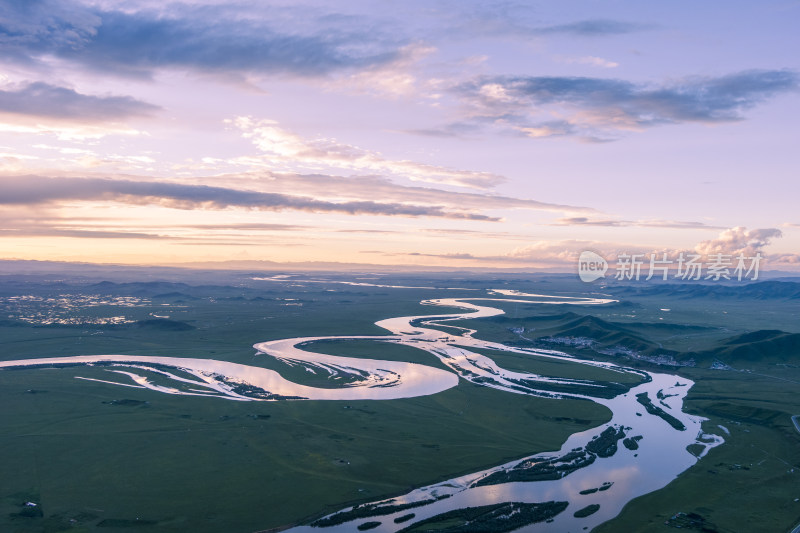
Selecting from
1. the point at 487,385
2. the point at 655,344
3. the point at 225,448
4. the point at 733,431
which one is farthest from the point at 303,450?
the point at 655,344

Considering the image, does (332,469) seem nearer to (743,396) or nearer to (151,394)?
(151,394)

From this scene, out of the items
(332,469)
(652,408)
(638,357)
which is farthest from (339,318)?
(332,469)

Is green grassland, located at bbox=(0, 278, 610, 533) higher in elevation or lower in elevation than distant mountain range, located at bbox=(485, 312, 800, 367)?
lower

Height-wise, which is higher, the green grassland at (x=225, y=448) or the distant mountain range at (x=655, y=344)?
the distant mountain range at (x=655, y=344)

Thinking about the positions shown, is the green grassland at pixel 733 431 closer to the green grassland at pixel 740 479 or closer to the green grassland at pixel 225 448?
the green grassland at pixel 740 479

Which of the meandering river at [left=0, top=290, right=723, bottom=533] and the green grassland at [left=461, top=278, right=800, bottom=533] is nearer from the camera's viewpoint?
the green grassland at [left=461, top=278, right=800, bottom=533]

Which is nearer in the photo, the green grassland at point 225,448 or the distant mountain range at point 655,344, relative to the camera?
the green grassland at point 225,448

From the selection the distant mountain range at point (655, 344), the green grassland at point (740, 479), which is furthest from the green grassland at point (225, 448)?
the distant mountain range at point (655, 344)

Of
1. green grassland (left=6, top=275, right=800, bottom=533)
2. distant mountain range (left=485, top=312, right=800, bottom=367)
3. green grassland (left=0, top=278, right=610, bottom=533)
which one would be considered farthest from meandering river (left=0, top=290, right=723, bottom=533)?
distant mountain range (left=485, top=312, right=800, bottom=367)

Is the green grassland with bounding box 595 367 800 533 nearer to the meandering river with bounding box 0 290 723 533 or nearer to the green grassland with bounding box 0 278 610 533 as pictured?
the meandering river with bounding box 0 290 723 533

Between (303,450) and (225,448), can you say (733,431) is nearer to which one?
(303,450)

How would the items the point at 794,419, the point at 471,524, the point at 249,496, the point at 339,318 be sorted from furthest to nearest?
the point at 339,318, the point at 794,419, the point at 249,496, the point at 471,524
